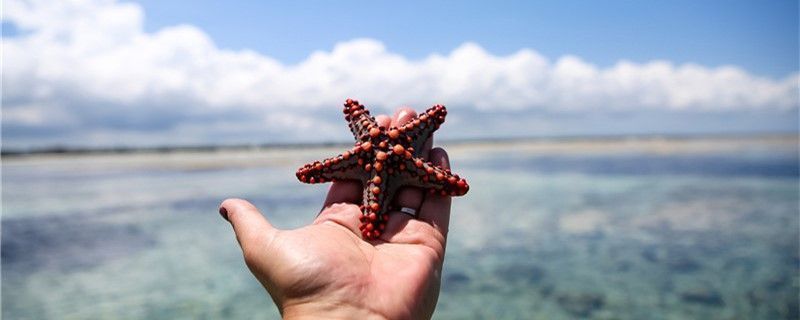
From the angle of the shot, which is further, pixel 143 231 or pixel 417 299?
pixel 143 231

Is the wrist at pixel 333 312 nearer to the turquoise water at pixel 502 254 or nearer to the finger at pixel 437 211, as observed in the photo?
the finger at pixel 437 211

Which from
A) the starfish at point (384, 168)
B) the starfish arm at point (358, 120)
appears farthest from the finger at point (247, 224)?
the starfish arm at point (358, 120)

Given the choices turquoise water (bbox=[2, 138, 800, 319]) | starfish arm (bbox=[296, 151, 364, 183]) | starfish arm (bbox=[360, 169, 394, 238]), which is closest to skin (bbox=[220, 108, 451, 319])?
starfish arm (bbox=[360, 169, 394, 238])

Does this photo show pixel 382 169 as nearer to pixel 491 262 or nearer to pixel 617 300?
pixel 617 300

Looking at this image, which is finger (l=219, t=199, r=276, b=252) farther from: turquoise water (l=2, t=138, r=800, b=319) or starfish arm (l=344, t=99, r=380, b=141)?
turquoise water (l=2, t=138, r=800, b=319)

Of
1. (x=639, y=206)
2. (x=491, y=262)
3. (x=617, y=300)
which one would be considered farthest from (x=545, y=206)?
(x=617, y=300)

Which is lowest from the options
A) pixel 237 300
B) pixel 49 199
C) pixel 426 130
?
pixel 237 300

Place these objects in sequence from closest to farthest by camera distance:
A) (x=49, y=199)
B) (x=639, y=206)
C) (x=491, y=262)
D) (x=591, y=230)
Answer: (x=491, y=262)
(x=591, y=230)
(x=639, y=206)
(x=49, y=199)
